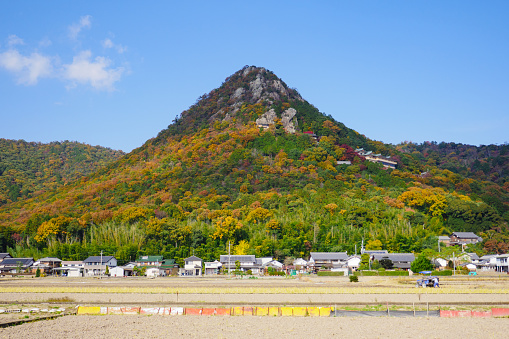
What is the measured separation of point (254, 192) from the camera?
12162cm

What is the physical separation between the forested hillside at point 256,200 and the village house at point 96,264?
152 inches

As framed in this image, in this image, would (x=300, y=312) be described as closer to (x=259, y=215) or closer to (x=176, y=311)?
(x=176, y=311)

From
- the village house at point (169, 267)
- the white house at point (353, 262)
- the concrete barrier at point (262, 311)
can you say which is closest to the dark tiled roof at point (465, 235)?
the white house at point (353, 262)

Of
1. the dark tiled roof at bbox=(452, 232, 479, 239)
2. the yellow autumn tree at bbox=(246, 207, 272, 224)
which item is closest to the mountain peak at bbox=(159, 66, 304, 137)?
the yellow autumn tree at bbox=(246, 207, 272, 224)

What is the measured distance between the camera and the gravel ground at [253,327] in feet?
73.2

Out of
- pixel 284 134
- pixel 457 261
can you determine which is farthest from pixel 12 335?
pixel 284 134

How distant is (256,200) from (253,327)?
8647 centimetres

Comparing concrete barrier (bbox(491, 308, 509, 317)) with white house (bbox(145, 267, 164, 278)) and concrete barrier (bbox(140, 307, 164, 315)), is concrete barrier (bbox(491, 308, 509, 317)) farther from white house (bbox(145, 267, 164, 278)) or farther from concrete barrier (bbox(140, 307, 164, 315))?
white house (bbox(145, 267, 164, 278))

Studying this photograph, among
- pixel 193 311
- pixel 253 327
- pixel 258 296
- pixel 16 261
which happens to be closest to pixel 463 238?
pixel 258 296

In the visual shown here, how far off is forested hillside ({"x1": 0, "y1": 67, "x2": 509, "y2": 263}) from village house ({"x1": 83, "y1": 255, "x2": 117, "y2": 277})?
3.86 meters

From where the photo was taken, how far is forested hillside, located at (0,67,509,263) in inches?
3583

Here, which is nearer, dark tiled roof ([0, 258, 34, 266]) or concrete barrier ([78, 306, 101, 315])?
concrete barrier ([78, 306, 101, 315])

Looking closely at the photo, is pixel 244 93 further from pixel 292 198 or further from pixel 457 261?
pixel 457 261

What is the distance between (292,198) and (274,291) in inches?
2671
